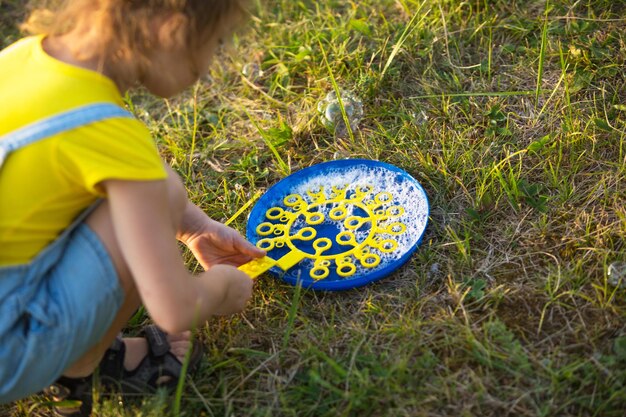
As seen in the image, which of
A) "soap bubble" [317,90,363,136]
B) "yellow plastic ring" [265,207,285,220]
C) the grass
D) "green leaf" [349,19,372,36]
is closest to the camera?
the grass

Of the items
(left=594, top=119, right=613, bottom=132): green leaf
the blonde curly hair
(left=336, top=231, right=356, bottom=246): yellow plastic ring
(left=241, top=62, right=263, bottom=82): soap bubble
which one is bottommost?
Answer: (left=594, top=119, right=613, bottom=132): green leaf

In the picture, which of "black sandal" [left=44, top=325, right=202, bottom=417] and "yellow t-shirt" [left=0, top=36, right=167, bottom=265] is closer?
"yellow t-shirt" [left=0, top=36, right=167, bottom=265]

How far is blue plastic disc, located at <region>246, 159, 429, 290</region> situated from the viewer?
1596 millimetres

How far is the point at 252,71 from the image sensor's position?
7.43 ft

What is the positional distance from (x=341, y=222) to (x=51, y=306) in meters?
0.73

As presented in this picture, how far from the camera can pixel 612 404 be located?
4.01 feet

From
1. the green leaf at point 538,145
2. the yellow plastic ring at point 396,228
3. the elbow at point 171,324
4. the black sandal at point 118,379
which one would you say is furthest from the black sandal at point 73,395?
the green leaf at point 538,145

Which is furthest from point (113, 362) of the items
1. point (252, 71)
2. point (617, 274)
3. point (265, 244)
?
point (252, 71)

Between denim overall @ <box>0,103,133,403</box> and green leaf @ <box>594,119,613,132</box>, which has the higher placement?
denim overall @ <box>0,103,133,403</box>

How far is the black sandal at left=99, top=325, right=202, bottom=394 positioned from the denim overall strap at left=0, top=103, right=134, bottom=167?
438 mm

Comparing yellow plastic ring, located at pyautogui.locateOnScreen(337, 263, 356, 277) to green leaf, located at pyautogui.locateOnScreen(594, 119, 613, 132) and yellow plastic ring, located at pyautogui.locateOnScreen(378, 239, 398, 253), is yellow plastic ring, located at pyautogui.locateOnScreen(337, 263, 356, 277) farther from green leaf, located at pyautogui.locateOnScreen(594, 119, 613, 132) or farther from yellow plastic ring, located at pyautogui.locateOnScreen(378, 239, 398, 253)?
green leaf, located at pyautogui.locateOnScreen(594, 119, 613, 132)

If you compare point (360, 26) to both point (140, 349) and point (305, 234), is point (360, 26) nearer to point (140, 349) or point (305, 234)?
point (305, 234)

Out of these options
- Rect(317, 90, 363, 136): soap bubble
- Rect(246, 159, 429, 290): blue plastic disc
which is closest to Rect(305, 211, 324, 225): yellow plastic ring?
Rect(246, 159, 429, 290): blue plastic disc

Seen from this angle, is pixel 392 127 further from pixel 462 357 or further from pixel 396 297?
pixel 462 357
